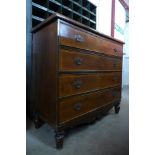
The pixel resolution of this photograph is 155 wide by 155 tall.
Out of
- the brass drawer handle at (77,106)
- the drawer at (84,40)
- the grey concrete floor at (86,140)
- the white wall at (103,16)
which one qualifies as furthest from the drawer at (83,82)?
the white wall at (103,16)

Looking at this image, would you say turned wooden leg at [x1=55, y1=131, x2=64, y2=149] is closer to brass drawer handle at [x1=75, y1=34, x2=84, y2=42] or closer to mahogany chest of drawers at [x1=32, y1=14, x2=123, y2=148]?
mahogany chest of drawers at [x1=32, y1=14, x2=123, y2=148]

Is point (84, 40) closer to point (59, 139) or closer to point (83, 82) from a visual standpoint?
point (83, 82)

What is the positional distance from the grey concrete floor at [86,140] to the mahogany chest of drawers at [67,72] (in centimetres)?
9

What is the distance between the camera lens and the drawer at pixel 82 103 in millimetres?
1040

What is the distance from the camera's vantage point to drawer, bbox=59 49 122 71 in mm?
1010

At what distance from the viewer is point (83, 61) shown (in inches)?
46.2

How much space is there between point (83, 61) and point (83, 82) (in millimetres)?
178

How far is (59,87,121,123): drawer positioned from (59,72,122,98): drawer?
5 cm

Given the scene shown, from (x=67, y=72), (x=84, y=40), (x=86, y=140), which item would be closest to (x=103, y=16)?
(x=84, y=40)

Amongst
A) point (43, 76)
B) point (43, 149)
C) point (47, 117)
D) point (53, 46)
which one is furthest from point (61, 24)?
point (43, 149)

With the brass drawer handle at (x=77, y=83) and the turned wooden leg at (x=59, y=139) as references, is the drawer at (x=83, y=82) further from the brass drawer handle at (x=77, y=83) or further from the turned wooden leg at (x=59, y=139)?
the turned wooden leg at (x=59, y=139)

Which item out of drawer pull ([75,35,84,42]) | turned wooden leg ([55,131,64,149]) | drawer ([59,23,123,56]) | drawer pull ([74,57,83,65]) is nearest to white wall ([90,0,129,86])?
drawer ([59,23,123,56])
